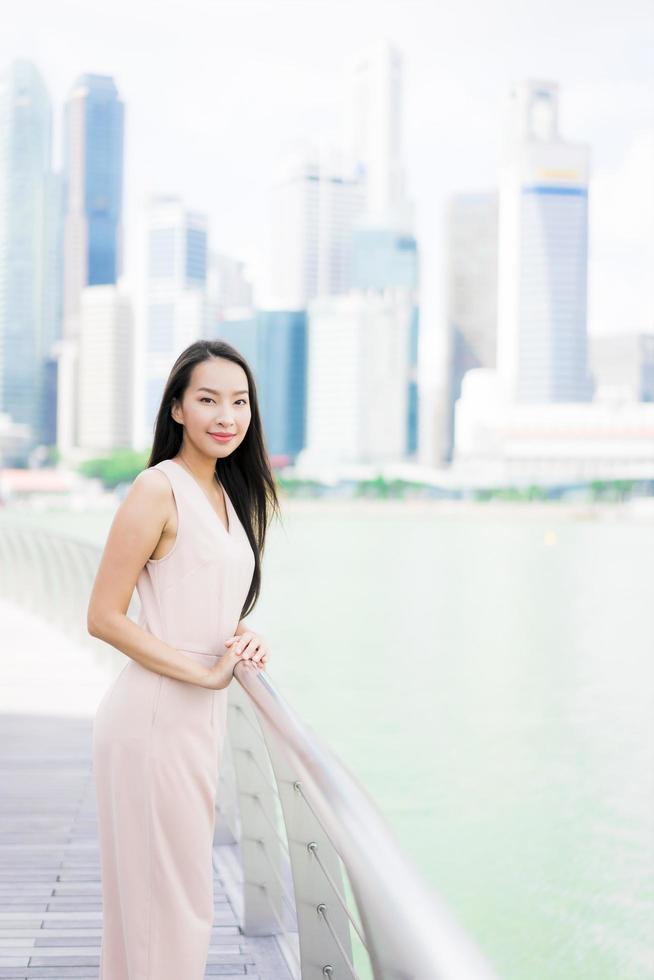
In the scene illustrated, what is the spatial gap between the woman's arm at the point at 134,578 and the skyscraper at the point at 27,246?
11106cm

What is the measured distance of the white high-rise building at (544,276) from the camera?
106 meters

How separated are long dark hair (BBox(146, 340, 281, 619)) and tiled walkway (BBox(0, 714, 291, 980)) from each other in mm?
837

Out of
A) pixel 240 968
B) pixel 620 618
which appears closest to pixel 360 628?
pixel 620 618

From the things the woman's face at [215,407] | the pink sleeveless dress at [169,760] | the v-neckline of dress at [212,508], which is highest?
the woman's face at [215,407]

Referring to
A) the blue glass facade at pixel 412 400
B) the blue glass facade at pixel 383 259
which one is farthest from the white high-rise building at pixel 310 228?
the blue glass facade at pixel 412 400

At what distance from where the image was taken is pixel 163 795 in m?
1.52

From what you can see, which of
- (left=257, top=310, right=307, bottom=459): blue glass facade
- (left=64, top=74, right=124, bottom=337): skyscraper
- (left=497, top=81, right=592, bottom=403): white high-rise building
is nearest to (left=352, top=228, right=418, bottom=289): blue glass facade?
(left=497, top=81, right=592, bottom=403): white high-rise building

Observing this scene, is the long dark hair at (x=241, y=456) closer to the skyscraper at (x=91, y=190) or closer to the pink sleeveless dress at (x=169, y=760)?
the pink sleeveless dress at (x=169, y=760)

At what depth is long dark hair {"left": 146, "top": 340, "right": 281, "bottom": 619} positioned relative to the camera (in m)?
1.65

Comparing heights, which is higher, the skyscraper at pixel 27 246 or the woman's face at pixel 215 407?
the skyscraper at pixel 27 246

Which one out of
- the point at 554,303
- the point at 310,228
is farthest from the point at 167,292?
the point at 554,303

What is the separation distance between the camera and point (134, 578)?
152 centimetres

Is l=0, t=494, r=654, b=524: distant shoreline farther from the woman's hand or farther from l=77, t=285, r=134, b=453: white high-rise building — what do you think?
the woman's hand

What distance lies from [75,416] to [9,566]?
103296 millimetres
